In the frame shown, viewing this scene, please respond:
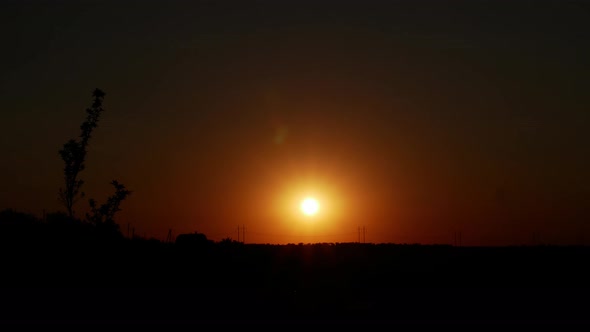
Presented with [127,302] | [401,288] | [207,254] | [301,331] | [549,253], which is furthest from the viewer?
[549,253]

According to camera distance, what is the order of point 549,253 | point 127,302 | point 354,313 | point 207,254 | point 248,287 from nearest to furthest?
1. point 354,313
2. point 127,302
3. point 248,287
4. point 207,254
5. point 549,253

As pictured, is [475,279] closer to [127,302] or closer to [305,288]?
[305,288]

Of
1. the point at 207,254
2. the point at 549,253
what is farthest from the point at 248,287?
the point at 549,253

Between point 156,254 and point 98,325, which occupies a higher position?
point 156,254

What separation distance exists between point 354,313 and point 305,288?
346 cm

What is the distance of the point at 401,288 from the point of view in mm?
40719

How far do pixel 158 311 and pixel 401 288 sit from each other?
18.0 m

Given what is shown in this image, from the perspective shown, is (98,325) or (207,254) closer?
(98,325)

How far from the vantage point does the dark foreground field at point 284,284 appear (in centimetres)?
2678

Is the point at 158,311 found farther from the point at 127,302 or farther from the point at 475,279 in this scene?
the point at 475,279

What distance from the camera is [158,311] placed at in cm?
2697

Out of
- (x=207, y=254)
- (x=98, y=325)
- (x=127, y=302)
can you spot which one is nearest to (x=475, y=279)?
(x=207, y=254)

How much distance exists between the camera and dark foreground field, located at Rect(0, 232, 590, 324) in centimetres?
2678

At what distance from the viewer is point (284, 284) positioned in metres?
36.8
